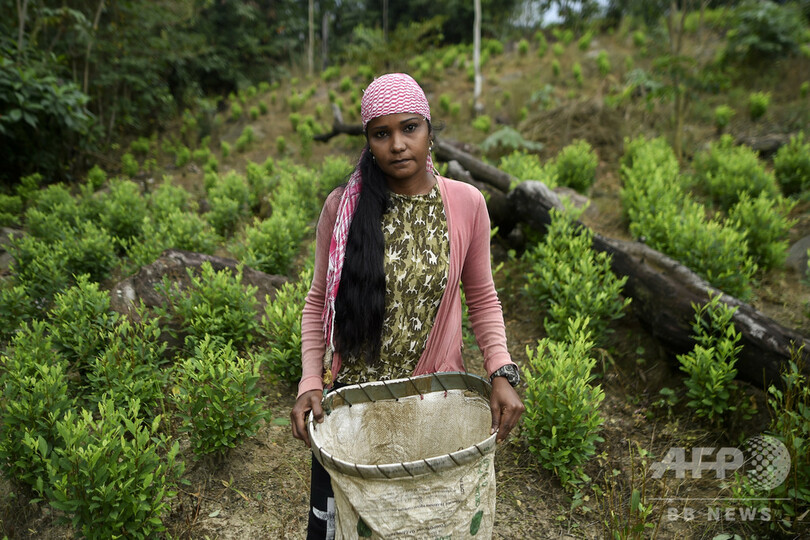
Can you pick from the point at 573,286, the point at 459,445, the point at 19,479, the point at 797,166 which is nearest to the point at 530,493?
the point at 459,445

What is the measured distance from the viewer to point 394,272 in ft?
5.18

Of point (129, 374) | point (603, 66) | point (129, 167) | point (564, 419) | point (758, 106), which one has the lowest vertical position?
point (564, 419)

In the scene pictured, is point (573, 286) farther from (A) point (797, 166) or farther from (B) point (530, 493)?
(A) point (797, 166)

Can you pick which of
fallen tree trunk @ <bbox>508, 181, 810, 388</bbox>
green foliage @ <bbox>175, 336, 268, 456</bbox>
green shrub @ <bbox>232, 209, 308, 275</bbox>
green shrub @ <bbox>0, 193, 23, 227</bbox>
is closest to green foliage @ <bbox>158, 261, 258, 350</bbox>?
green foliage @ <bbox>175, 336, 268, 456</bbox>

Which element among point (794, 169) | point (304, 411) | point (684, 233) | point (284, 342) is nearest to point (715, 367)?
point (684, 233)

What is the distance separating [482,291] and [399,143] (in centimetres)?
56

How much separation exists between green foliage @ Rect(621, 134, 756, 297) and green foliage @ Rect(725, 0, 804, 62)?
608cm

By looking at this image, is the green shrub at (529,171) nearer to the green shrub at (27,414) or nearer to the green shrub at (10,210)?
the green shrub at (27,414)

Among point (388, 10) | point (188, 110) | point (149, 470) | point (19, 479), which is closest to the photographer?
point (149, 470)

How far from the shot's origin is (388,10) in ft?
76.3

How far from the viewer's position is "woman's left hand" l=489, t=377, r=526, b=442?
1396mm

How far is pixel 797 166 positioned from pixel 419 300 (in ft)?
20.6

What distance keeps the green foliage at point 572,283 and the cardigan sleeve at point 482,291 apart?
1.72 meters

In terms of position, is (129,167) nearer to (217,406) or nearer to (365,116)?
(217,406)
